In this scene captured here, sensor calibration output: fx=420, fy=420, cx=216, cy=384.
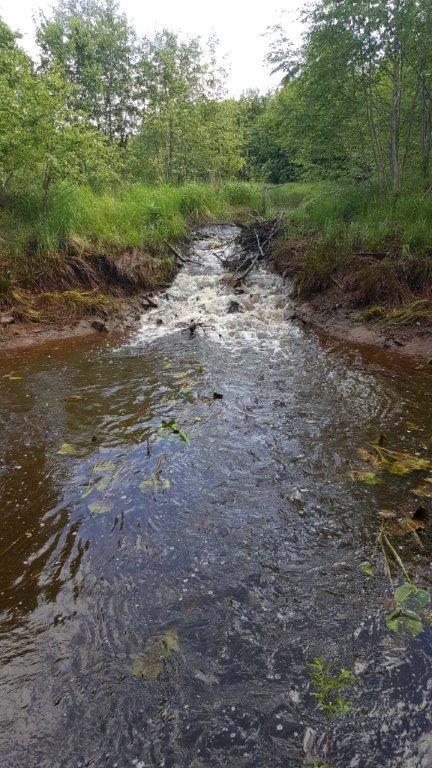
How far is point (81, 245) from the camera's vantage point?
855cm

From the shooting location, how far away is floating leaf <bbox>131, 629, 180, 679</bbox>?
82.7 inches

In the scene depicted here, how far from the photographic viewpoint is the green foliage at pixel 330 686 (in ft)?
6.25

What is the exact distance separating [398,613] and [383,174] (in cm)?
977

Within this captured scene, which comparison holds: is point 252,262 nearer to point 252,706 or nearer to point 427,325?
point 427,325

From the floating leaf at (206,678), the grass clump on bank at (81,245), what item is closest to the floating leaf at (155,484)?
the floating leaf at (206,678)

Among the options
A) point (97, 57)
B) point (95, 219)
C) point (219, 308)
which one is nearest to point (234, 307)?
point (219, 308)

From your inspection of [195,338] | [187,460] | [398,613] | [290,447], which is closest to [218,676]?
[398,613]

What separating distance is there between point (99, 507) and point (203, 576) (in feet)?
3.52

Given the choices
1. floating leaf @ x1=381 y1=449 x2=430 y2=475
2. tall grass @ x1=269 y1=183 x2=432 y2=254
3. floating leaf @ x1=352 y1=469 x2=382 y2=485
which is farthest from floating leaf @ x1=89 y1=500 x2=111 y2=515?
tall grass @ x1=269 y1=183 x2=432 y2=254

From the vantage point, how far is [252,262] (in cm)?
1036

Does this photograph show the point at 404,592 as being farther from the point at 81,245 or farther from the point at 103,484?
the point at 81,245

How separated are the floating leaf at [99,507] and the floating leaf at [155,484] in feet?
1.03

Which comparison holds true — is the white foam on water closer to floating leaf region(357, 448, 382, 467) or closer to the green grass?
the green grass

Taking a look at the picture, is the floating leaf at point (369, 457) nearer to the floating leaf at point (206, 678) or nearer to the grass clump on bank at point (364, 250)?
the floating leaf at point (206, 678)
